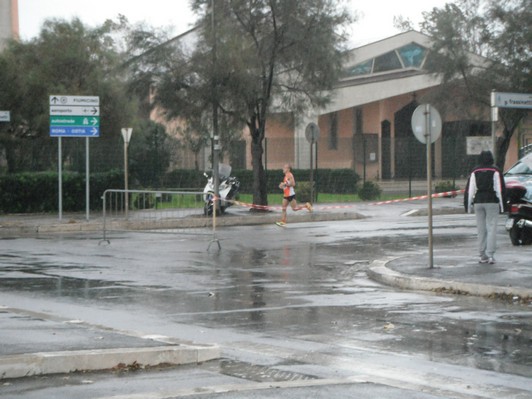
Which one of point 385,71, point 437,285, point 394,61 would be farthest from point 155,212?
point 394,61

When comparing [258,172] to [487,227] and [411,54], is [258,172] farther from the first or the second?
[411,54]

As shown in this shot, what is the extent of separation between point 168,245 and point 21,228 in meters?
6.97

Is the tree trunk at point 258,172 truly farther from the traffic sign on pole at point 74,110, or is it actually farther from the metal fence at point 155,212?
the traffic sign on pole at point 74,110

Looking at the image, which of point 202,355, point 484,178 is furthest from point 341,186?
point 202,355

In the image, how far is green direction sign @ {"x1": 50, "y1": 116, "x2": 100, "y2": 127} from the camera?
92.6ft

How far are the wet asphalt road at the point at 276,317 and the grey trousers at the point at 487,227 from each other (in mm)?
2060

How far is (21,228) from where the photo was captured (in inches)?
1065

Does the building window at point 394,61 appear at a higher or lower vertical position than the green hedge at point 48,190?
higher

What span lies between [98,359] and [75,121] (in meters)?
21.1

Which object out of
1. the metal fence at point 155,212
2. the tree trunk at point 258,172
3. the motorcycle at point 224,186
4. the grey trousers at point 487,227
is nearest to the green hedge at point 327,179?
the tree trunk at point 258,172

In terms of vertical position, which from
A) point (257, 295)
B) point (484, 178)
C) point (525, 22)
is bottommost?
point (257, 295)

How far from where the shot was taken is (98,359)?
26.7 ft

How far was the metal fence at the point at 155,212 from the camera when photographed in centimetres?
2775

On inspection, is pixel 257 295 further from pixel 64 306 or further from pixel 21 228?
pixel 21 228
